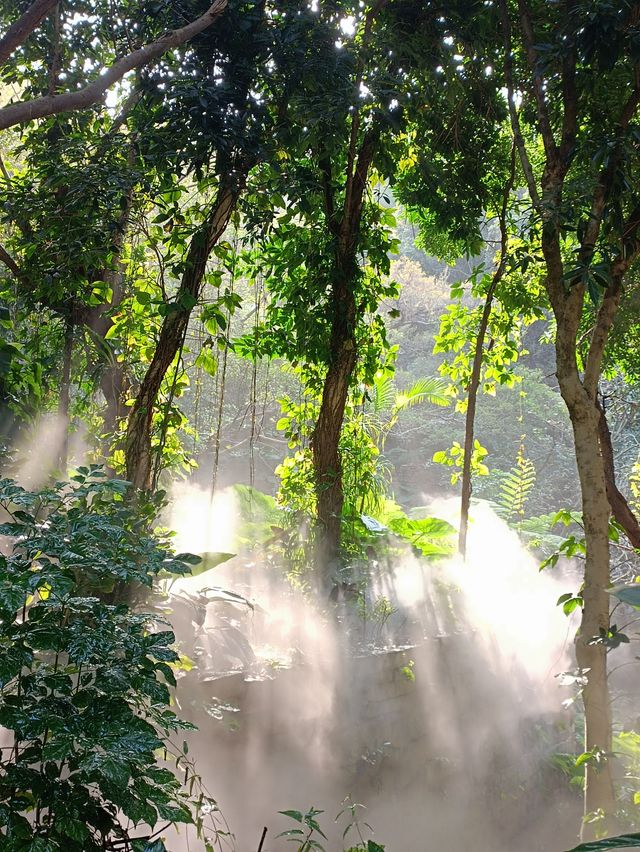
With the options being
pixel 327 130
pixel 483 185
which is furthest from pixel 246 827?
pixel 483 185

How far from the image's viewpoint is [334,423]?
4.08m

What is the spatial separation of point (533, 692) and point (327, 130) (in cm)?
358

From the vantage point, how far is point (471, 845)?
381cm

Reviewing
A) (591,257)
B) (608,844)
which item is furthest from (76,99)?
(608,844)

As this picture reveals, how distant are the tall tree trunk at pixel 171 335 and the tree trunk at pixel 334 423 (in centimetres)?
99

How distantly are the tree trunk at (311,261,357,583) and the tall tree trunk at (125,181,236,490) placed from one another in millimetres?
994

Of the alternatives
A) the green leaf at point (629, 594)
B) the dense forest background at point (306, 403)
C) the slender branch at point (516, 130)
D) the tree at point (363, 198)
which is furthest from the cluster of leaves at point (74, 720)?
the tree at point (363, 198)

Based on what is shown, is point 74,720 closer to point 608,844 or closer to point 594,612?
point 608,844

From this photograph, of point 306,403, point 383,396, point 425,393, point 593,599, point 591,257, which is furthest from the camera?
point 425,393

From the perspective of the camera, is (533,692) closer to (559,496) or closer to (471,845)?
(471,845)

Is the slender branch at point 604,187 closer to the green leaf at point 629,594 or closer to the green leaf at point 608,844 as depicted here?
the green leaf at point 629,594

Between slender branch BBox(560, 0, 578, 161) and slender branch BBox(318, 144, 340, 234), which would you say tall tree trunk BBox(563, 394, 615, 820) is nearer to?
slender branch BBox(560, 0, 578, 161)

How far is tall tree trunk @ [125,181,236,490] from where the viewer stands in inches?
118

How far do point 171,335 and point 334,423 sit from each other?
51.8 inches
